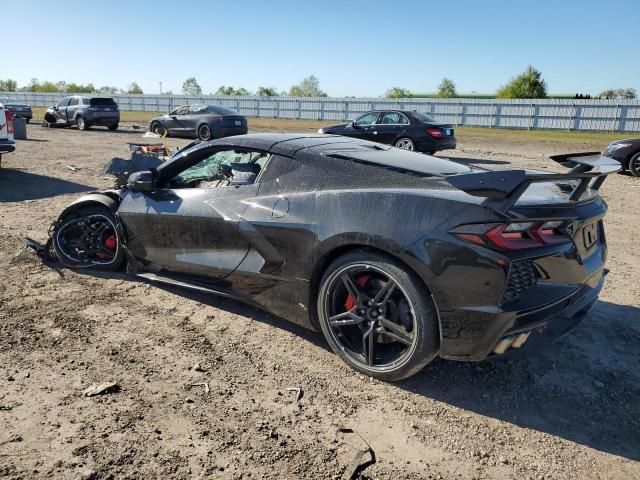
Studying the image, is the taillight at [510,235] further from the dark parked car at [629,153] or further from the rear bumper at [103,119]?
the rear bumper at [103,119]

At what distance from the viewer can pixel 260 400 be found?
2.94m

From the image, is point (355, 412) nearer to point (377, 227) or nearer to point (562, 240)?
point (377, 227)

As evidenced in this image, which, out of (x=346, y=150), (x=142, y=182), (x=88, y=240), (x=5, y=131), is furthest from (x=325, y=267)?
(x=5, y=131)

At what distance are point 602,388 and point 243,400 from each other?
2142mm

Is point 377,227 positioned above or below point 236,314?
above

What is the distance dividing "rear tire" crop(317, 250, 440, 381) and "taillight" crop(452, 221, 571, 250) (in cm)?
41

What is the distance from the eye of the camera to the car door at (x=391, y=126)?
1472cm

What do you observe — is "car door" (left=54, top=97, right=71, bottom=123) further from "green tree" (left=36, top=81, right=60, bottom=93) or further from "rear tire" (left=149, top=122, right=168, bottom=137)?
"green tree" (left=36, top=81, right=60, bottom=93)

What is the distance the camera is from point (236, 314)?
4.08 m

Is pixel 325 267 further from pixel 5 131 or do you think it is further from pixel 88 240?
pixel 5 131

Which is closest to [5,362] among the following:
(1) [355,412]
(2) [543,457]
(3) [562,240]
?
(1) [355,412]

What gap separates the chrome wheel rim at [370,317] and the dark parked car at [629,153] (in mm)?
10977

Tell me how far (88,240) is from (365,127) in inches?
456

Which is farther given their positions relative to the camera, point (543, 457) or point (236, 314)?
point (236, 314)
